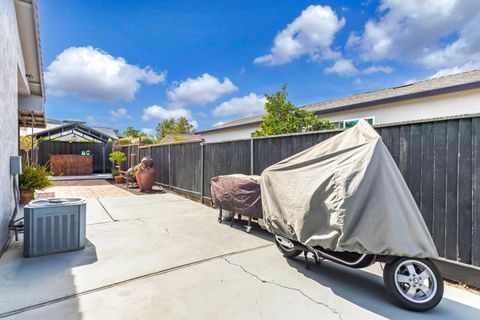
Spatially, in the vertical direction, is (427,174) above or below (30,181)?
above

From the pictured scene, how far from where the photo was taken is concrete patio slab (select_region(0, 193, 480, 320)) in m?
2.44

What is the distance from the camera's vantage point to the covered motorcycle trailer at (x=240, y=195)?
4887 millimetres

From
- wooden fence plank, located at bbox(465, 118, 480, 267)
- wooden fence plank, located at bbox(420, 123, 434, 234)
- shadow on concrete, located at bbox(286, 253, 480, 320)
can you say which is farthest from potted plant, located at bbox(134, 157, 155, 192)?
wooden fence plank, located at bbox(465, 118, 480, 267)

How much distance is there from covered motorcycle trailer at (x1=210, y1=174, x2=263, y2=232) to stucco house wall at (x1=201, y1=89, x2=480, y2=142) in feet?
18.2

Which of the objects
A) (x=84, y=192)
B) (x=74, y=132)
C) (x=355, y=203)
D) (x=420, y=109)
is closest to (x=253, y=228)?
(x=355, y=203)

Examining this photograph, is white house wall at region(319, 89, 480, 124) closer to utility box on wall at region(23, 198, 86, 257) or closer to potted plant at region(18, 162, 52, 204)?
utility box on wall at region(23, 198, 86, 257)

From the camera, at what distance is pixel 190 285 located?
296 cm

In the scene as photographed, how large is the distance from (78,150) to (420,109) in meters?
21.7

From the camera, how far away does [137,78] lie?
64.0ft

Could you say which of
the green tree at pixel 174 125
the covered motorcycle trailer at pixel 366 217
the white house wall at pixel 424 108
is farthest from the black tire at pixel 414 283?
the green tree at pixel 174 125

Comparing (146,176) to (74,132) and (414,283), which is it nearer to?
(414,283)

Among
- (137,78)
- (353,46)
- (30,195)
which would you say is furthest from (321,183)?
(137,78)

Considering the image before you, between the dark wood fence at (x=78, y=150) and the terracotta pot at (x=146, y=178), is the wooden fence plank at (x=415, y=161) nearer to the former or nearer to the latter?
the terracotta pot at (x=146, y=178)

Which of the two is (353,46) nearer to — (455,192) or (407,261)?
(455,192)
